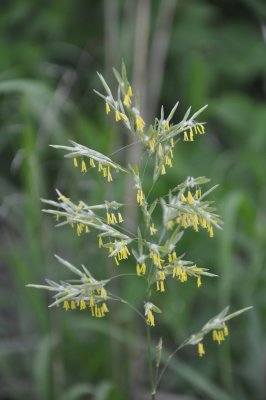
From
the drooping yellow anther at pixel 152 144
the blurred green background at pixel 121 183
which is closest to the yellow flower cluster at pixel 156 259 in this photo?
the drooping yellow anther at pixel 152 144

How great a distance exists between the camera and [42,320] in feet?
9.76

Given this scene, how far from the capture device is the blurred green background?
284cm

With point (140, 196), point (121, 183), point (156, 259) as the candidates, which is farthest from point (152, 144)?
point (121, 183)

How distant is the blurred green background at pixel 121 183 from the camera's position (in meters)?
2.84

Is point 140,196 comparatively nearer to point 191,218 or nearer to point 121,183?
point 191,218

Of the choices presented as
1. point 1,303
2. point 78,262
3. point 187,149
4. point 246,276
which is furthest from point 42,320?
point 187,149

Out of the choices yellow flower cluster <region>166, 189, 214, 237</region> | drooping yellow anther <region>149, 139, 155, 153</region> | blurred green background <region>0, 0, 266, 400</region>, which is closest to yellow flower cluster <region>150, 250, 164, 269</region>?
yellow flower cluster <region>166, 189, 214, 237</region>

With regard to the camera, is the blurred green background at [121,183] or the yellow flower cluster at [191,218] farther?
the blurred green background at [121,183]

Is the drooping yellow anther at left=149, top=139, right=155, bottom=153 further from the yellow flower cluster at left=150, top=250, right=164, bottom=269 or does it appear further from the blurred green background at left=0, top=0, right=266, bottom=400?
the blurred green background at left=0, top=0, right=266, bottom=400

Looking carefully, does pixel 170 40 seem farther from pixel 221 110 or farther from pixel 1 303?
pixel 1 303

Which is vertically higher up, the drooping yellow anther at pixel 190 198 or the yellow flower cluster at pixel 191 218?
the drooping yellow anther at pixel 190 198

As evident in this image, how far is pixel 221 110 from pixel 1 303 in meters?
1.52

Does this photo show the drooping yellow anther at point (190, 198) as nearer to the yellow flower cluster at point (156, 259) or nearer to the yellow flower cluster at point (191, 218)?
the yellow flower cluster at point (191, 218)

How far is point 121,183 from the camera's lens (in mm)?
3189
